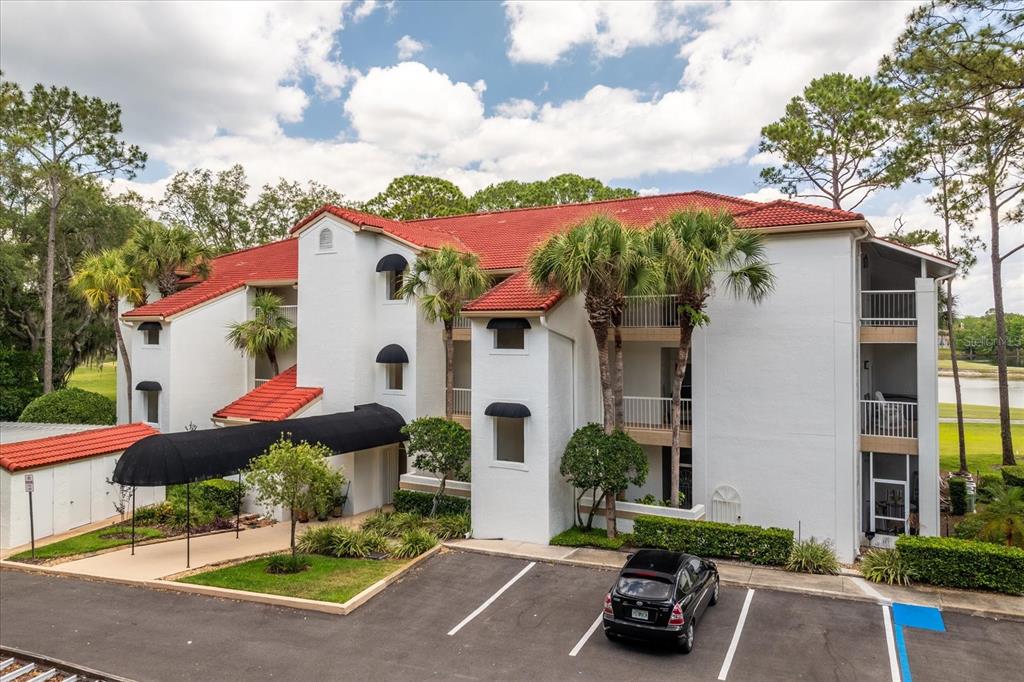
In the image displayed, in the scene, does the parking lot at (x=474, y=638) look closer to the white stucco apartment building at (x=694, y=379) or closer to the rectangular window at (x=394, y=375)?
the white stucco apartment building at (x=694, y=379)

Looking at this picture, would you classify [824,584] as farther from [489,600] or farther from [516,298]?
[516,298]

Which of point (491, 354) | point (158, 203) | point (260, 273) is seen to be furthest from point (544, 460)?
point (158, 203)

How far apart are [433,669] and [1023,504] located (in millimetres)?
15420

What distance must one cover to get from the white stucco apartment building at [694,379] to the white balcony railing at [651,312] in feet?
0.15

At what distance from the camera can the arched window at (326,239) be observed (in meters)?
22.2

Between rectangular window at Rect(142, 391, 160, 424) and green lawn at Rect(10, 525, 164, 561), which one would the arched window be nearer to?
rectangular window at Rect(142, 391, 160, 424)

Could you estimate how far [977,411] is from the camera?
171ft

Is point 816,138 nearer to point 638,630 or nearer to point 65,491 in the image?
point 638,630

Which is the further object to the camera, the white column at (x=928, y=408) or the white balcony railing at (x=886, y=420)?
the white balcony railing at (x=886, y=420)

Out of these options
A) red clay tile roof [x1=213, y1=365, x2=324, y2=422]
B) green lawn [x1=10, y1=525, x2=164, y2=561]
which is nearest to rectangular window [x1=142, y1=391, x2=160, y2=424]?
red clay tile roof [x1=213, y1=365, x2=324, y2=422]

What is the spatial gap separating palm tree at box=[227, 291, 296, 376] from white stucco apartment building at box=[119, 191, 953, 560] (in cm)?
186

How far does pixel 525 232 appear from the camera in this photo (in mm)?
24781

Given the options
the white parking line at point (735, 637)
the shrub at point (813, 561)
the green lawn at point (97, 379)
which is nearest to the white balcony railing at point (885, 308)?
the shrub at point (813, 561)

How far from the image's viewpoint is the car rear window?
1066cm
